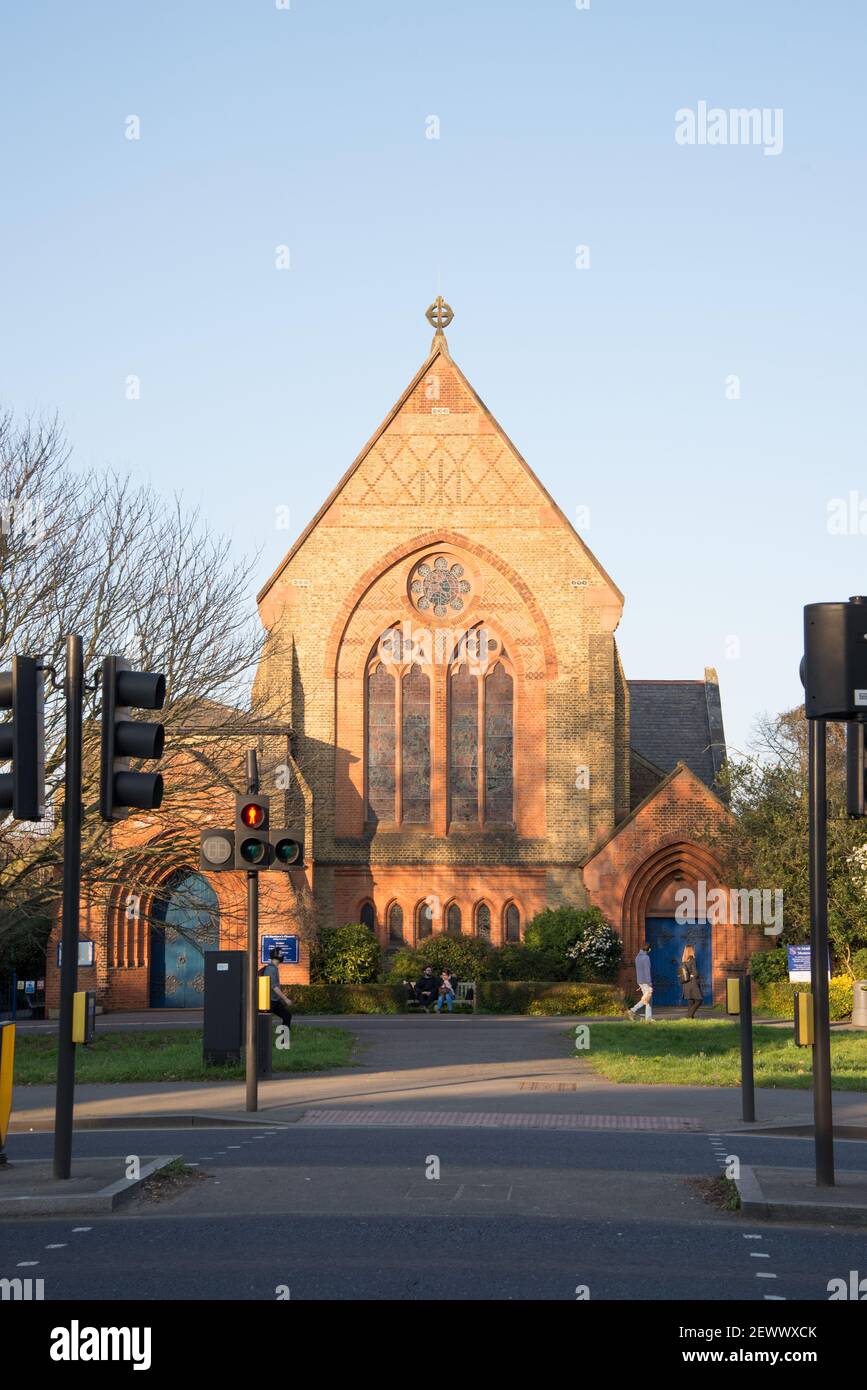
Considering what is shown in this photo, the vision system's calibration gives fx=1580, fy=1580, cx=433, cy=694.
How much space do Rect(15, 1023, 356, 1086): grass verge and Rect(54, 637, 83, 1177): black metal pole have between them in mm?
8765

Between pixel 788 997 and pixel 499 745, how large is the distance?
374 inches

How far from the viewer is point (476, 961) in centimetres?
3672

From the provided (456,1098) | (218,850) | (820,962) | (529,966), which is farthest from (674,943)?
(820,962)

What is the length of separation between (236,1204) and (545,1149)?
3632 mm

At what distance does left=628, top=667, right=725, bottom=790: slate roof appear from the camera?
44.0m

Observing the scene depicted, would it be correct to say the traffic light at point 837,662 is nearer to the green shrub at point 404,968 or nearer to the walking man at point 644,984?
the walking man at point 644,984

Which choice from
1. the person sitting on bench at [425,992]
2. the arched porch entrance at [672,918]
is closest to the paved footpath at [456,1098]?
the person sitting on bench at [425,992]

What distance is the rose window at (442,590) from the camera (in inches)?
1560

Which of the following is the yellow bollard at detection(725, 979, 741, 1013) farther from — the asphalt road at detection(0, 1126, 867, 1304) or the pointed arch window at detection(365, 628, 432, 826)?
the pointed arch window at detection(365, 628, 432, 826)

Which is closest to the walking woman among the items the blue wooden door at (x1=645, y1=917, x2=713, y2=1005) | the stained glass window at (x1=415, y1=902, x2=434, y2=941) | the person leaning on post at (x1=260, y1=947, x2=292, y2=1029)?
the blue wooden door at (x1=645, y1=917, x2=713, y2=1005)

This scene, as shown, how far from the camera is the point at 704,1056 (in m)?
23.0

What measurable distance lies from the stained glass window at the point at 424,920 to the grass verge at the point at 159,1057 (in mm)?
8708
